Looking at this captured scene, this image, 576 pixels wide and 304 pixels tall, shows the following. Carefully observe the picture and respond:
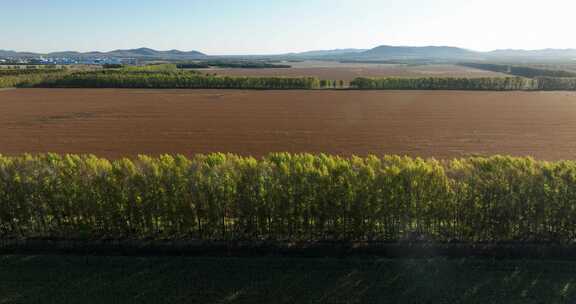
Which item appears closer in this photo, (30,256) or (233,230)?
(30,256)

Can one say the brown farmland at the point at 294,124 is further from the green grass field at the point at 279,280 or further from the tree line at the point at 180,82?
the green grass field at the point at 279,280

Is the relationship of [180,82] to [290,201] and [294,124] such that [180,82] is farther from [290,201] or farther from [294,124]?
[290,201]

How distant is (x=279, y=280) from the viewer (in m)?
11.1

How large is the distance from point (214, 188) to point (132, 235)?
357 centimetres

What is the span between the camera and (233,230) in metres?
13.7

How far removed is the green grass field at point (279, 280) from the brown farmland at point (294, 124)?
20.2m

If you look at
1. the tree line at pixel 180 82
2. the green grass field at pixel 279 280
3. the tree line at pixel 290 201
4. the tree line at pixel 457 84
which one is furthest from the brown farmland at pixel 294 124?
the green grass field at pixel 279 280

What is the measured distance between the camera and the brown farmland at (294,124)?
33.7 meters

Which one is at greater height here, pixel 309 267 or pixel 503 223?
pixel 503 223

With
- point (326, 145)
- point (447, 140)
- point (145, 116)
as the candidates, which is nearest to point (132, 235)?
point (326, 145)

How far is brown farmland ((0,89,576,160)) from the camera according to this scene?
33.7m

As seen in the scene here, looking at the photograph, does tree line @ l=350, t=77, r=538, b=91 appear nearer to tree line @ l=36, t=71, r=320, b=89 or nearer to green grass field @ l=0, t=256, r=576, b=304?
tree line @ l=36, t=71, r=320, b=89

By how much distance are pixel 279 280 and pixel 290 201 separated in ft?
10.2

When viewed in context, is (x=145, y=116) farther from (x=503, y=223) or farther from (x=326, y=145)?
(x=503, y=223)
